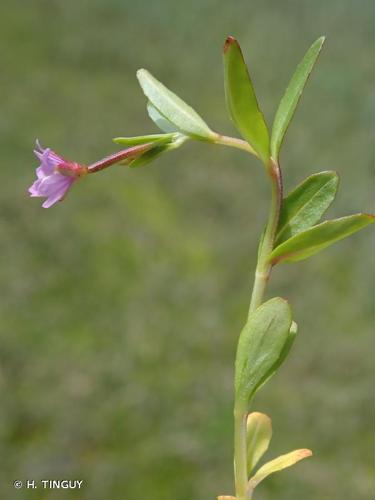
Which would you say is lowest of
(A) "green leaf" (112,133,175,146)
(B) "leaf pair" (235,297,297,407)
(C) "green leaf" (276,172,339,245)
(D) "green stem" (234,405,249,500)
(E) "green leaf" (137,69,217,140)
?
(D) "green stem" (234,405,249,500)

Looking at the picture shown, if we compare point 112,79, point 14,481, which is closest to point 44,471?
point 14,481

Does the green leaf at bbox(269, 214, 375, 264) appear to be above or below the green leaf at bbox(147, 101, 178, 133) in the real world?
below

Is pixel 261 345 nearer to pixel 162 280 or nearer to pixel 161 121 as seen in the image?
pixel 161 121

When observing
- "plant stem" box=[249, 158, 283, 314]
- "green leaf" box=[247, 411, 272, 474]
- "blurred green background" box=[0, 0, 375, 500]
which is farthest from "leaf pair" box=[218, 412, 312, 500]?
"blurred green background" box=[0, 0, 375, 500]

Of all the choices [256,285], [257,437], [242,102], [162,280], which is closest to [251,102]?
[242,102]

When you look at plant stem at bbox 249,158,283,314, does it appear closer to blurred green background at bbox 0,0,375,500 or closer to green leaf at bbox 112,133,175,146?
green leaf at bbox 112,133,175,146

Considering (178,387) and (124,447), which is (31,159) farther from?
(124,447)

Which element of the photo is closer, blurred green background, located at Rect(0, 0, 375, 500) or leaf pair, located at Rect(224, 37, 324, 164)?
leaf pair, located at Rect(224, 37, 324, 164)

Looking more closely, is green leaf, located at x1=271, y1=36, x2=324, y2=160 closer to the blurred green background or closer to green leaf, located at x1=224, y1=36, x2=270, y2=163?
green leaf, located at x1=224, y1=36, x2=270, y2=163
